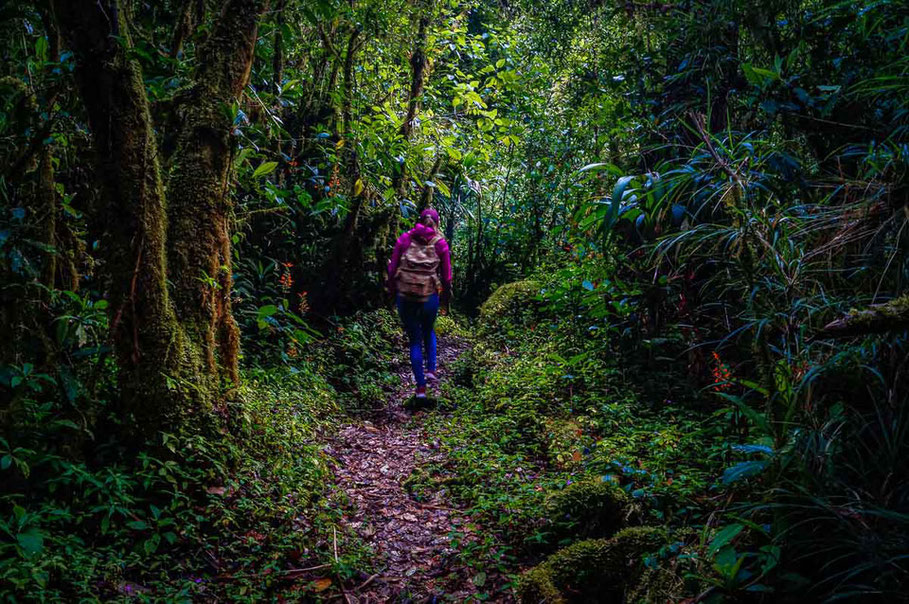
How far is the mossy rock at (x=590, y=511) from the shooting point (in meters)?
3.35

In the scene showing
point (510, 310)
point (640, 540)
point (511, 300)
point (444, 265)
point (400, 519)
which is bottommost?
point (400, 519)

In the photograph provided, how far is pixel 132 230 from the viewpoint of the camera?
3426mm

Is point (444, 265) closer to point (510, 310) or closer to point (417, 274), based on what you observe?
point (417, 274)

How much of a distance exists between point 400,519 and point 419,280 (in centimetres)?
335

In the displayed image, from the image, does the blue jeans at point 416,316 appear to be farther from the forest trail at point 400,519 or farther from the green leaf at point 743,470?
the green leaf at point 743,470

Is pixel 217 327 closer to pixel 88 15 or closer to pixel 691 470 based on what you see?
pixel 88 15

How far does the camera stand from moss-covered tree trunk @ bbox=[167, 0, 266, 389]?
3.88 meters

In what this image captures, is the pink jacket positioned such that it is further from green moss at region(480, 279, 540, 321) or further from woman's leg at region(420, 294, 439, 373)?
green moss at region(480, 279, 540, 321)

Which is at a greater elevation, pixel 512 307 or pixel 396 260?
pixel 396 260

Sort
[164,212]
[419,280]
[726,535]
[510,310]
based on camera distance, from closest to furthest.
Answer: [726,535] → [164,212] → [419,280] → [510,310]

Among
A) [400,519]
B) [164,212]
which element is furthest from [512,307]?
[164,212]

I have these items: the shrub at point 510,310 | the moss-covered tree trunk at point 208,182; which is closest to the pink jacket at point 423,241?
the shrub at point 510,310

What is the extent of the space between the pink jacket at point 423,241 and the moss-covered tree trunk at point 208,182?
2.92 metres

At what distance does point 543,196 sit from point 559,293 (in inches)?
208
